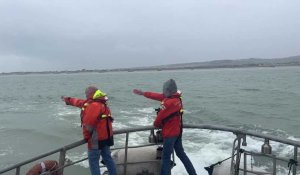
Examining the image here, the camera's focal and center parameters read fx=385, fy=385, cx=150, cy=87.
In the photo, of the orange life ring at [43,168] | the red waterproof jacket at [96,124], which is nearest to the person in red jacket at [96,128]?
the red waterproof jacket at [96,124]

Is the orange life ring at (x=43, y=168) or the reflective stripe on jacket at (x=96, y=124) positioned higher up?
the reflective stripe on jacket at (x=96, y=124)

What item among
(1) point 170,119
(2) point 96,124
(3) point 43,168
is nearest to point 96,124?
A: (2) point 96,124

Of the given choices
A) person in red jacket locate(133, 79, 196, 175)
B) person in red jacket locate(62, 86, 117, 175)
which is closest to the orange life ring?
person in red jacket locate(62, 86, 117, 175)

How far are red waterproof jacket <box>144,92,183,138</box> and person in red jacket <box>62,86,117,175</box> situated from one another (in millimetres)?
748

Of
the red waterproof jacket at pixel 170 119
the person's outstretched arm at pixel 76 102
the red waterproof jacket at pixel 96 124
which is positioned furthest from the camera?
the person's outstretched arm at pixel 76 102

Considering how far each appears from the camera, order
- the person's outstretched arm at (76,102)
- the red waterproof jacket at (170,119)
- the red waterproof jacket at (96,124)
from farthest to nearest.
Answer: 1. the person's outstretched arm at (76,102)
2. the red waterproof jacket at (170,119)
3. the red waterproof jacket at (96,124)

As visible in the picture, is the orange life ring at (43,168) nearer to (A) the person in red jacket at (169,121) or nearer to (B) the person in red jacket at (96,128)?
(B) the person in red jacket at (96,128)

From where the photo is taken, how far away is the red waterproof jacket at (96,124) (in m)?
Answer: 5.44

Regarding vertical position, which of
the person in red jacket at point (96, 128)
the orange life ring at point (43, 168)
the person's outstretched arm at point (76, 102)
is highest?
the person's outstretched arm at point (76, 102)

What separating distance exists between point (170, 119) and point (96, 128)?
1.09 metres

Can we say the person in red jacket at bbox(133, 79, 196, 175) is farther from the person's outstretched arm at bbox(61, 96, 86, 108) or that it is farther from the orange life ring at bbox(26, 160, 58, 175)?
the orange life ring at bbox(26, 160, 58, 175)

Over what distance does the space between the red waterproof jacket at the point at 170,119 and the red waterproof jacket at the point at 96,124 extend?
2.38 ft

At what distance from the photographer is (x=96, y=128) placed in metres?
5.50

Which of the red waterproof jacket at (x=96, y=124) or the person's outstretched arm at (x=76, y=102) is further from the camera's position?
the person's outstretched arm at (x=76, y=102)
